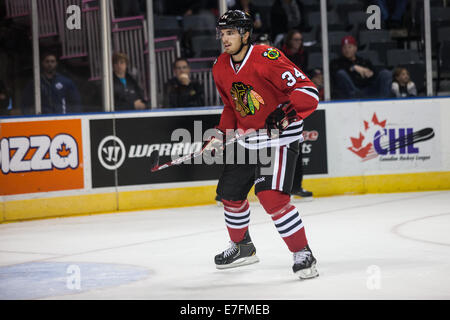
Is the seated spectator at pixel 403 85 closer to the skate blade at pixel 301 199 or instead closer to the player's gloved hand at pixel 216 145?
the skate blade at pixel 301 199

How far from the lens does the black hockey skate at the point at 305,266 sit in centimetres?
362

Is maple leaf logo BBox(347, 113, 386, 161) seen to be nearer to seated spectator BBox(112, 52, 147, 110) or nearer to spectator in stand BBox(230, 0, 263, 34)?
spectator in stand BBox(230, 0, 263, 34)

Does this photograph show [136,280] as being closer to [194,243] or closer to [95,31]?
[194,243]

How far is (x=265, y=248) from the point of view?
15.0 ft

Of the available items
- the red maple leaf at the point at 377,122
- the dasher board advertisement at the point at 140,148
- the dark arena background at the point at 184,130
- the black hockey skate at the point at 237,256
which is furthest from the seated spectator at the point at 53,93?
the black hockey skate at the point at 237,256

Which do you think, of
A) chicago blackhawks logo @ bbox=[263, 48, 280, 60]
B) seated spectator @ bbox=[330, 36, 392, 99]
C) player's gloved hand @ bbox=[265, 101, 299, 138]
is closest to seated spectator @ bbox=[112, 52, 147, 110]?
seated spectator @ bbox=[330, 36, 392, 99]

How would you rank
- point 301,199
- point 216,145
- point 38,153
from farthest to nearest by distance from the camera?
point 301,199, point 38,153, point 216,145

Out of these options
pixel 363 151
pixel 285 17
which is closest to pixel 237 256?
pixel 363 151

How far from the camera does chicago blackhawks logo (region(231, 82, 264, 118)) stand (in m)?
3.79

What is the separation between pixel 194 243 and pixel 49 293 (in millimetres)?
1457

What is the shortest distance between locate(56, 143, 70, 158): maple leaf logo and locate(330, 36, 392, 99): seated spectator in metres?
2.62

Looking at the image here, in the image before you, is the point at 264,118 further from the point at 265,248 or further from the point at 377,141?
the point at 377,141

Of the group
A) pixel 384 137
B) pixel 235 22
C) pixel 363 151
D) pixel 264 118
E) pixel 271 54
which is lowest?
pixel 363 151

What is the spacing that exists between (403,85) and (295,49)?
1.12 metres
